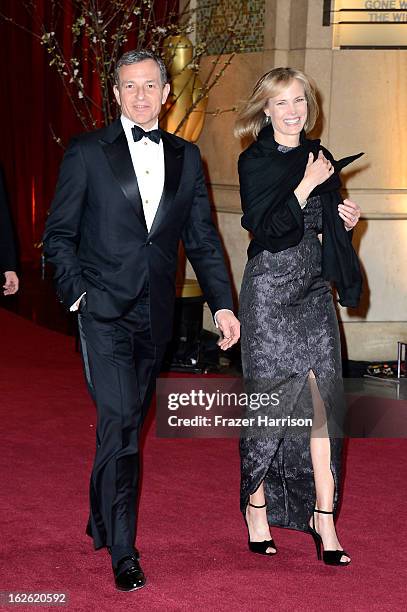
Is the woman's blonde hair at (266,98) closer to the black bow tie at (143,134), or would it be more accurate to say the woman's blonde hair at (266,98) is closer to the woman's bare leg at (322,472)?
the black bow tie at (143,134)

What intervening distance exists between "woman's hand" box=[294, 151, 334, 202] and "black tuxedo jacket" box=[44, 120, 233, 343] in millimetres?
454

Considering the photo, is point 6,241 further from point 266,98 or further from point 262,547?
point 262,547

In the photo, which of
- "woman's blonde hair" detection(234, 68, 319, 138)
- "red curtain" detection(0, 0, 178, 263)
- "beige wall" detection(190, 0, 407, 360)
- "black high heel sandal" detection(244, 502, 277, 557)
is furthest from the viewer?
"red curtain" detection(0, 0, 178, 263)

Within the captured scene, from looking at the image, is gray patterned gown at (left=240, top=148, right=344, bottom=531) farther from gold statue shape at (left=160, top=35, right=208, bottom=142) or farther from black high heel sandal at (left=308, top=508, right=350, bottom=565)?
gold statue shape at (left=160, top=35, right=208, bottom=142)

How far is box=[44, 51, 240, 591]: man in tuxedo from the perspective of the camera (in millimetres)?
3568

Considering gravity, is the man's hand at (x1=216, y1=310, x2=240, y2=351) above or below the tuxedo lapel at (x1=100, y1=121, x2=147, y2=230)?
below

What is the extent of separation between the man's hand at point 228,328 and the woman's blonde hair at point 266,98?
737mm

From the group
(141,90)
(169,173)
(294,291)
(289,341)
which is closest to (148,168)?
(169,173)

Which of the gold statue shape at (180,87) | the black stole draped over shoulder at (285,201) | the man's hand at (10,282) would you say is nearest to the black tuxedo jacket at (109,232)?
the black stole draped over shoulder at (285,201)

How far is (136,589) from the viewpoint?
361cm

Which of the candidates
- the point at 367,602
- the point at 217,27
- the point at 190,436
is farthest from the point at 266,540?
the point at 217,27

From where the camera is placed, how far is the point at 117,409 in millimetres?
3607

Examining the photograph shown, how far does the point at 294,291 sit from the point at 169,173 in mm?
653

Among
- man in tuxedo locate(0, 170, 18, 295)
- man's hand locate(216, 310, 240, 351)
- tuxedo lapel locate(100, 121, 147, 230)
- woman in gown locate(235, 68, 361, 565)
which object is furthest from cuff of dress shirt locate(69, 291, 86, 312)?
man in tuxedo locate(0, 170, 18, 295)
